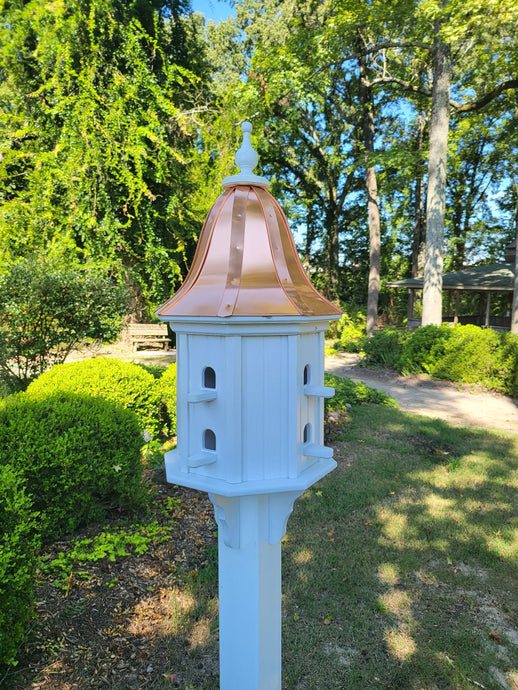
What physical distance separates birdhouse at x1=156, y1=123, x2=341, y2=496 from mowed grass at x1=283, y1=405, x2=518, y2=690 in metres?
1.86

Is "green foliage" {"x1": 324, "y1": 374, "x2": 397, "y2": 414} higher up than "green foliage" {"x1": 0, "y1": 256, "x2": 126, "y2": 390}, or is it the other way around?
"green foliage" {"x1": 0, "y1": 256, "x2": 126, "y2": 390}

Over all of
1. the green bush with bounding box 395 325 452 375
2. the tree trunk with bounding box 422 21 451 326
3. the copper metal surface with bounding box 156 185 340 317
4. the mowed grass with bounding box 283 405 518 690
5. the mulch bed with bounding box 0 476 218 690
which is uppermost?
the tree trunk with bounding box 422 21 451 326

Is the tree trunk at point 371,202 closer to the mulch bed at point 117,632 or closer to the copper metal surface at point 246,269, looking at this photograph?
the mulch bed at point 117,632

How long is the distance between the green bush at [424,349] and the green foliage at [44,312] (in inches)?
321

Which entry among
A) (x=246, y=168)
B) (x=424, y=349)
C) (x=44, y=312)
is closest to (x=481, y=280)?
(x=424, y=349)

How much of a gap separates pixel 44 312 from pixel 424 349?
31.6 ft

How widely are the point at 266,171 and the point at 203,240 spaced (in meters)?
22.0

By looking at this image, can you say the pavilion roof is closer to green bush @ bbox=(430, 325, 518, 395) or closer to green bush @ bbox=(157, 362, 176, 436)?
green bush @ bbox=(430, 325, 518, 395)

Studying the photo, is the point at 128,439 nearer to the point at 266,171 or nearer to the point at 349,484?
the point at 349,484

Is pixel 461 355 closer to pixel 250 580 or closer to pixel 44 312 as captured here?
pixel 44 312

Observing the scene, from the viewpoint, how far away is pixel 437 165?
11.9 m

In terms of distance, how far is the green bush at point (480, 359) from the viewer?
1033 cm

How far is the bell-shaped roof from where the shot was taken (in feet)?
4.84

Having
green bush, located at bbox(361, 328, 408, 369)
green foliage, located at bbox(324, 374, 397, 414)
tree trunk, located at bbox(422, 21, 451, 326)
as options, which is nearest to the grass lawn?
green foliage, located at bbox(324, 374, 397, 414)
